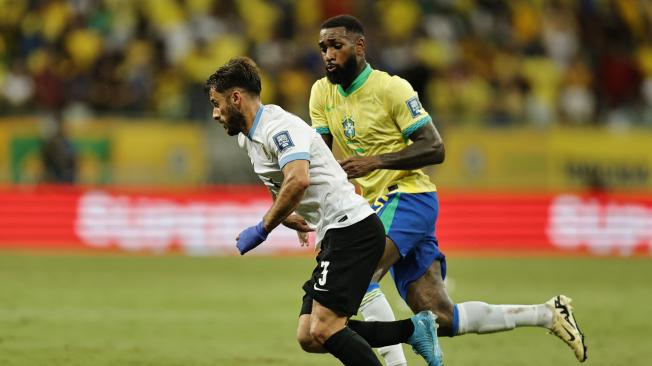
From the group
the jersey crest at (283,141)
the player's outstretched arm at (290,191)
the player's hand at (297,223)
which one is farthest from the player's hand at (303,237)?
the jersey crest at (283,141)

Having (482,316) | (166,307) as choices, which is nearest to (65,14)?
(166,307)

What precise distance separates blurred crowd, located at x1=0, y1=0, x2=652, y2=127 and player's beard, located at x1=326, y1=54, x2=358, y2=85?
11.6m

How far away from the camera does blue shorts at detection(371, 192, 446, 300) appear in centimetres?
814

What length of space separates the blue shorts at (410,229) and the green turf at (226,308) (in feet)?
5.36

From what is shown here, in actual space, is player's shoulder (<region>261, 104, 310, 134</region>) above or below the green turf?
above

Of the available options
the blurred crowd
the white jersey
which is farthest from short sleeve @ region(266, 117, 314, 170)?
the blurred crowd

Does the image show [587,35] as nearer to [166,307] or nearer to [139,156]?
[139,156]

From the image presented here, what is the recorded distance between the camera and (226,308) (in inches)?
526

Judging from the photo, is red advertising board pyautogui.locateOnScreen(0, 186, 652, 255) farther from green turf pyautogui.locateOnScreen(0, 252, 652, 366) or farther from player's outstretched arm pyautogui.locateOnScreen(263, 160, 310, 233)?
player's outstretched arm pyautogui.locateOnScreen(263, 160, 310, 233)

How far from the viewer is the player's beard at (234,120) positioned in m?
7.10

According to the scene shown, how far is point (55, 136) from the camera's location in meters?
19.4

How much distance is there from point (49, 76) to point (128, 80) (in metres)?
1.41

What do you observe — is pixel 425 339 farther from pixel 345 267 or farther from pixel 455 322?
pixel 345 267

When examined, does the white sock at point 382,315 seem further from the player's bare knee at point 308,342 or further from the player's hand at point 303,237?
the player's bare knee at point 308,342
